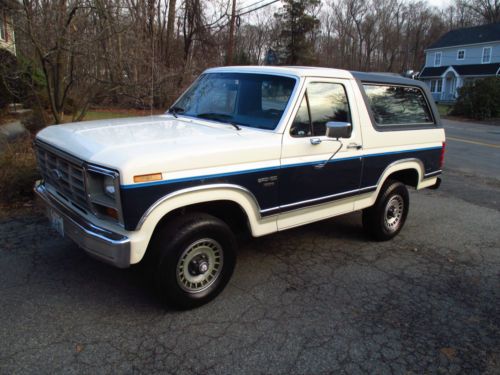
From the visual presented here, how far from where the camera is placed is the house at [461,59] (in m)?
41.9

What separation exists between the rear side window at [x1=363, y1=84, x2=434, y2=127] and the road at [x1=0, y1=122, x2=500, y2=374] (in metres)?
1.53

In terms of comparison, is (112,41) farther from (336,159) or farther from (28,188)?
(336,159)

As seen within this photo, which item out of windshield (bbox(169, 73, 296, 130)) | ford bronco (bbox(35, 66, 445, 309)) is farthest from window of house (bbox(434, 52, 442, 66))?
windshield (bbox(169, 73, 296, 130))

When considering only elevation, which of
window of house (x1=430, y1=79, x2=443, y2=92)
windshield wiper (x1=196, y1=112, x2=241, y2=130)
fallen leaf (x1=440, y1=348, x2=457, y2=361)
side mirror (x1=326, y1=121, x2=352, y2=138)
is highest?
window of house (x1=430, y1=79, x2=443, y2=92)

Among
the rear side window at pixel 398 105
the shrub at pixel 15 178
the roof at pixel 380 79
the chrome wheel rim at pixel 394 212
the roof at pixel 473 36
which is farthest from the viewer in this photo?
the roof at pixel 473 36

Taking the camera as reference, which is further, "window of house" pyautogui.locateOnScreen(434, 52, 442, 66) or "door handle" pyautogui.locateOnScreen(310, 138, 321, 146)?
"window of house" pyautogui.locateOnScreen(434, 52, 442, 66)

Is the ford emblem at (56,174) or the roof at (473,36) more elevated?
the roof at (473,36)

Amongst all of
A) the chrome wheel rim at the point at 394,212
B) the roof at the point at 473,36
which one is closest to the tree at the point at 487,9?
the roof at the point at 473,36

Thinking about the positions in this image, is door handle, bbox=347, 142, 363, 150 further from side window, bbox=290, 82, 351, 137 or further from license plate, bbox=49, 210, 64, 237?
license plate, bbox=49, 210, 64, 237

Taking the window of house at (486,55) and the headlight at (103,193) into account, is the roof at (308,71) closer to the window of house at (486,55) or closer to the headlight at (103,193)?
the headlight at (103,193)

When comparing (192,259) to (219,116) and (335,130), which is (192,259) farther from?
(335,130)

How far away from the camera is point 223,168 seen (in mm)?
3346

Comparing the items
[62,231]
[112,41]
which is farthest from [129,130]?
[112,41]

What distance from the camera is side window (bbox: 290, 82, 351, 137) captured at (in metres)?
3.97
